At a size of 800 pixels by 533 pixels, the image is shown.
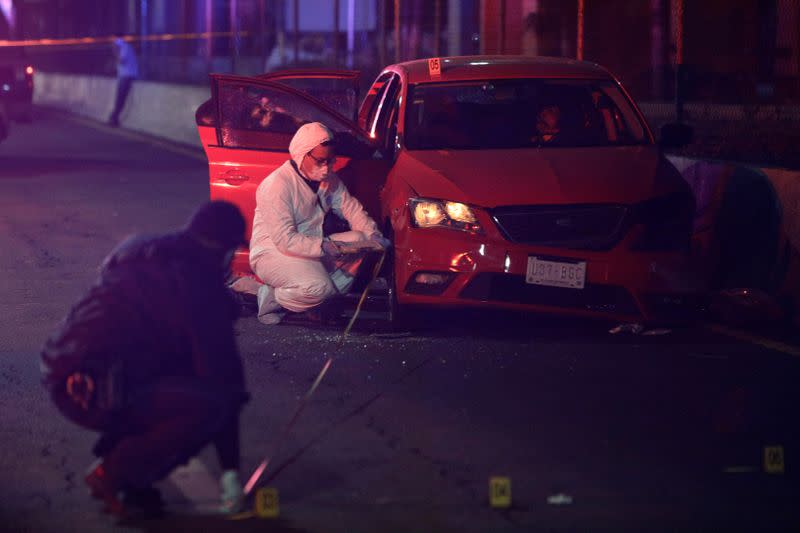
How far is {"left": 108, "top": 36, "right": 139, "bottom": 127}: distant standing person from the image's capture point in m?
30.6

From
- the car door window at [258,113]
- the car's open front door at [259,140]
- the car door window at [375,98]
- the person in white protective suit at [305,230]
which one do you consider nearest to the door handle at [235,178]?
the car's open front door at [259,140]

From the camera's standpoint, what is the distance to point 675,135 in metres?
9.85

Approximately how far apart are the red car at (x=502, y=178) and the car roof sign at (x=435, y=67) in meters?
0.01

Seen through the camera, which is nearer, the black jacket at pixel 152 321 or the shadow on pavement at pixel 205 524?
the black jacket at pixel 152 321

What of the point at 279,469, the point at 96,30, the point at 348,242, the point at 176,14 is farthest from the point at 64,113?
the point at 279,469

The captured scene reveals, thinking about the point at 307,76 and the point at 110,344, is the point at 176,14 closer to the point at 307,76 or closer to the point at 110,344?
the point at 307,76

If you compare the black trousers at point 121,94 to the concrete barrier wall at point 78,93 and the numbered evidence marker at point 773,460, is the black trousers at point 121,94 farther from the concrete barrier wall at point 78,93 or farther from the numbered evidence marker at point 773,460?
the numbered evidence marker at point 773,460

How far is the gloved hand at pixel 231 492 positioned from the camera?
17.5 ft

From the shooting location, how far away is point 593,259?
8789mm

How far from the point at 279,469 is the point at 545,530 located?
4.44 ft

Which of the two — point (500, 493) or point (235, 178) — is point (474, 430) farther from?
point (235, 178)

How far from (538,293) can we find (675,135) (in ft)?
6.00

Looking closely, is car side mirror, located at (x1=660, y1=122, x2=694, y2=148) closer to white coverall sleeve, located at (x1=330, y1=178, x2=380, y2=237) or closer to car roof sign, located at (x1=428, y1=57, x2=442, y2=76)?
car roof sign, located at (x1=428, y1=57, x2=442, y2=76)

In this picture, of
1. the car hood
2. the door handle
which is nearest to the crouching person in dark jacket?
the car hood
